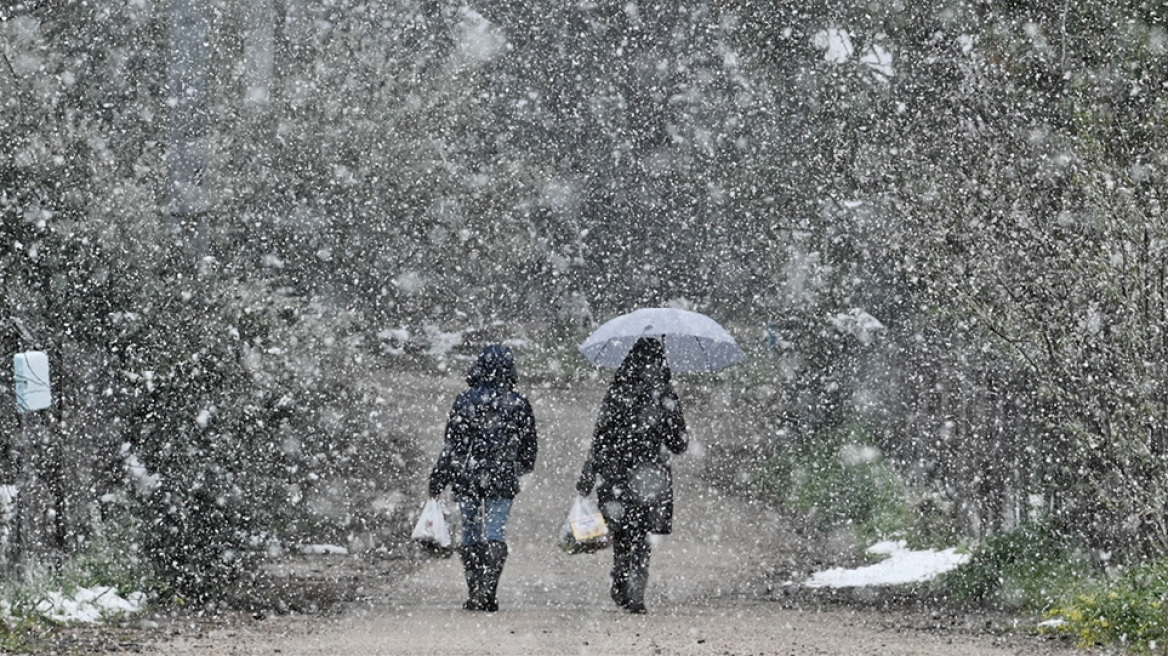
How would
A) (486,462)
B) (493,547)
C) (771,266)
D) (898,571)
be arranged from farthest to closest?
(771,266) < (898,571) < (486,462) < (493,547)

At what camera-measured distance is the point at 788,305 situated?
16.8 meters

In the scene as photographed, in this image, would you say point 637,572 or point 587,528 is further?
point 587,528

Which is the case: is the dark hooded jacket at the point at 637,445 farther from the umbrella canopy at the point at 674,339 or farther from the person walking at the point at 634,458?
the umbrella canopy at the point at 674,339

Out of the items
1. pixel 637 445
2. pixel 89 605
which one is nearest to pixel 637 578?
pixel 637 445

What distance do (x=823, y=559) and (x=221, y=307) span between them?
5693 millimetres

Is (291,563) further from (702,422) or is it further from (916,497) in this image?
(702,422)

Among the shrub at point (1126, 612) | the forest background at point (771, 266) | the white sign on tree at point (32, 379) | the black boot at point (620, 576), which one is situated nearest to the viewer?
the white sign on tree at point (32, 379)

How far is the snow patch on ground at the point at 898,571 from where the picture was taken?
10.7m

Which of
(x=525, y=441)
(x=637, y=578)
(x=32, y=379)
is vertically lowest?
(x=637, y=578)

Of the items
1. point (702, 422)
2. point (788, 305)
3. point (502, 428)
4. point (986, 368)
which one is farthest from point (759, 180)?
point (502, 428)

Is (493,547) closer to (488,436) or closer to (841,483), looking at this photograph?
(488,436)

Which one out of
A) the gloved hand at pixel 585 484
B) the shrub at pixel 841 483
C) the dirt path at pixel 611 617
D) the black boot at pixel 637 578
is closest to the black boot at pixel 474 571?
the dirt path at pixel 611 617

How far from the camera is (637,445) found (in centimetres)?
959

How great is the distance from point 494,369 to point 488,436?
0.41 meters
